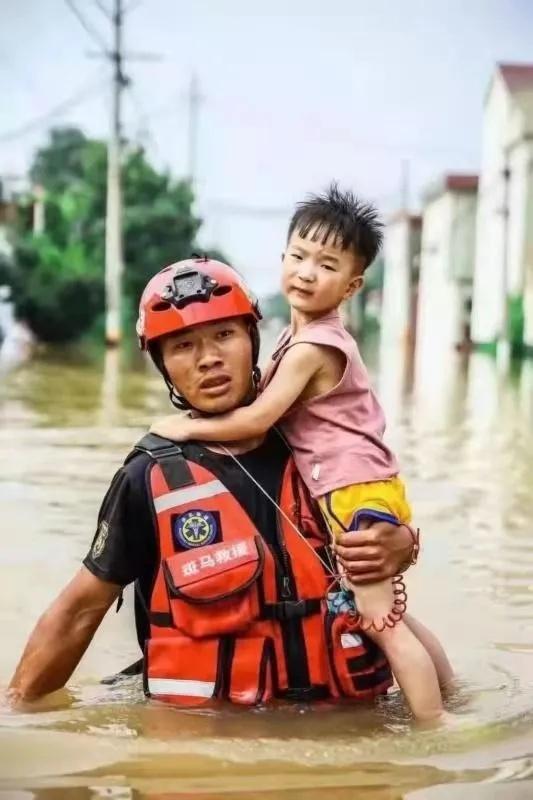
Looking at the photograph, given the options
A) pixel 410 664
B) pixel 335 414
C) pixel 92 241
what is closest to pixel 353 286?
pixel 335 414

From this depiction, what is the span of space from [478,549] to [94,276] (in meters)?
28.2

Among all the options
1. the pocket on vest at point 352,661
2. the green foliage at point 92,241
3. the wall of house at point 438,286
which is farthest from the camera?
the wall of house at point 438,286

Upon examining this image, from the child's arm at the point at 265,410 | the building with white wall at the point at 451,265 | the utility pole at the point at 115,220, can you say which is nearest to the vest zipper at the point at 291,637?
the child's arm at the point at 265,410

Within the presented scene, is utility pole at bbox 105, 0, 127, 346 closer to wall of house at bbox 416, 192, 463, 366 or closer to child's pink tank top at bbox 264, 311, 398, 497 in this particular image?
wall of house at bbox 416, 192, 463, 366

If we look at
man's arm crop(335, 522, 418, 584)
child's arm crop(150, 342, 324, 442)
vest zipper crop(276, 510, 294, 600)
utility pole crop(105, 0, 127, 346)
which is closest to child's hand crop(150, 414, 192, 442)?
child's arm crop(150, 342, 324, 442)

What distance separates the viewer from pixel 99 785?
2717 mm

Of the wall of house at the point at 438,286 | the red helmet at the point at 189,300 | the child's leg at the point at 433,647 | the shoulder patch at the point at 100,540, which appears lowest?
the child's leg at the point at 433,647

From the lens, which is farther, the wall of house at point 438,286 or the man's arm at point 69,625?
the wall of house at point 438,286

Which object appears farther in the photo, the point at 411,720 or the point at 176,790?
the point at 411,720

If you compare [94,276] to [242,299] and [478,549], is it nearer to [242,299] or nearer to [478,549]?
[478,549]

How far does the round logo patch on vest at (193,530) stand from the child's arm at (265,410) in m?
0.18

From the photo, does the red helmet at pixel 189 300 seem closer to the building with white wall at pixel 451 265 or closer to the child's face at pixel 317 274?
the child's face at pixel 317 274

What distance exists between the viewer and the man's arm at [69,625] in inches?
120

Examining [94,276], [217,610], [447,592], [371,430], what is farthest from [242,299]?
[94,276]
